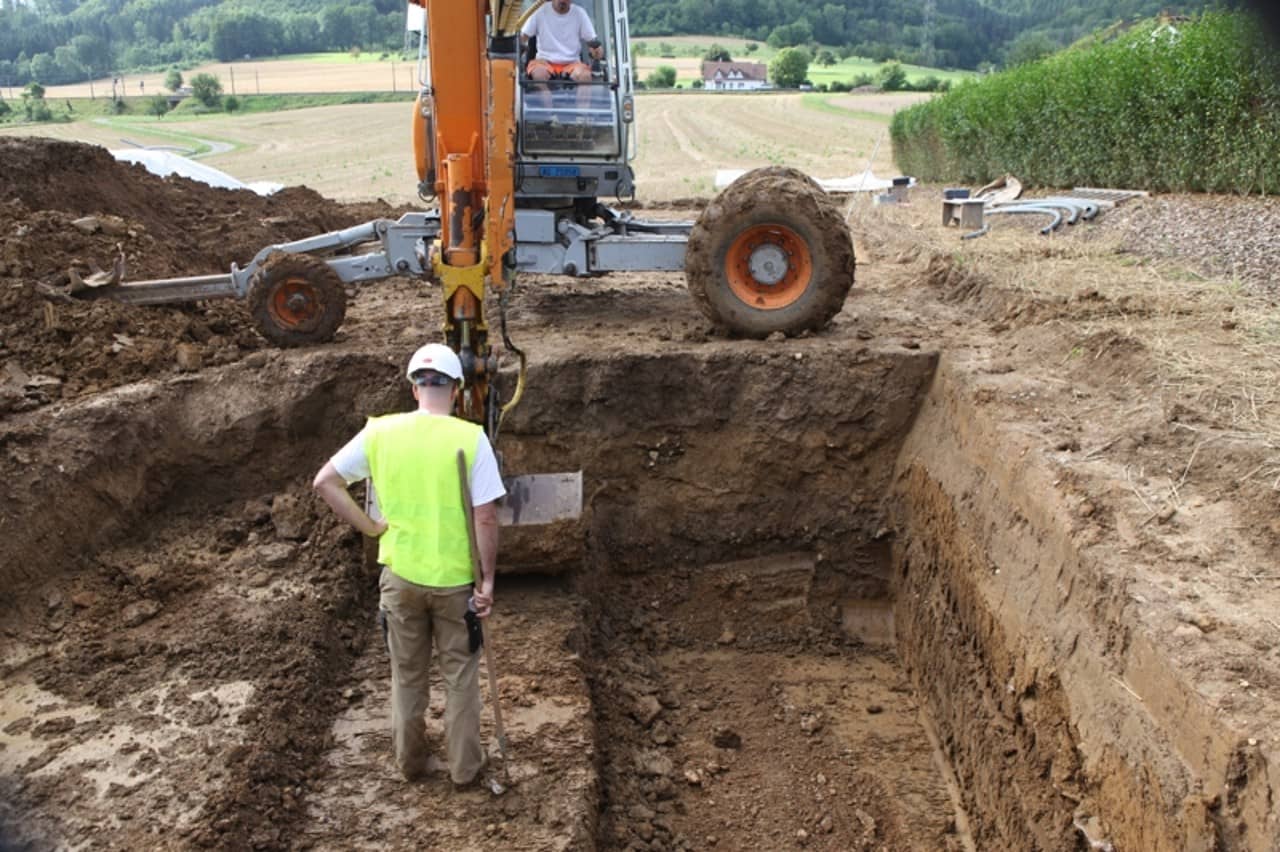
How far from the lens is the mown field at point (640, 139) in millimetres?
25359

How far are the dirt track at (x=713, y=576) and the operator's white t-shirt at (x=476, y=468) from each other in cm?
146

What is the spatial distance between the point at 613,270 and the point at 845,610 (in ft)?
11.0

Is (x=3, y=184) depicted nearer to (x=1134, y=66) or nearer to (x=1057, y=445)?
(x=1057, y=445)

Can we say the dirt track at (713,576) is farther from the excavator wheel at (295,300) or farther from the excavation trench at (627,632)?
the excavator wheel at (295,300)

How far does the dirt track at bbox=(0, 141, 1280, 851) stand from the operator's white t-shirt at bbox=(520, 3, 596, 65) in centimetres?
222

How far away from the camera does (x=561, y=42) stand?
30.0ft

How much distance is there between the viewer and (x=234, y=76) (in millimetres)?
63094

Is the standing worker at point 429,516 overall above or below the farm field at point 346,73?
below

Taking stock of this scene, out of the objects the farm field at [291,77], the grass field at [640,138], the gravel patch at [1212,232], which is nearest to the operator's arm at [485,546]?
the gravel patch at [1212,232]

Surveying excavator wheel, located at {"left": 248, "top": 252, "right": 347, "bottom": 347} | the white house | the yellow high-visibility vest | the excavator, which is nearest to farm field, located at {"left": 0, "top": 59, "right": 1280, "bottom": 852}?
excavator wheel, located at {"left": 248, "top": 252, "right": 347, "bottom": 347}

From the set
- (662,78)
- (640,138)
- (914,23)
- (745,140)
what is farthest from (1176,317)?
(662,78)

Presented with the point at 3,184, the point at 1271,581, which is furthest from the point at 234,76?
the point at 1271,581

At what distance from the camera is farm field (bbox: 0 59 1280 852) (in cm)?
464

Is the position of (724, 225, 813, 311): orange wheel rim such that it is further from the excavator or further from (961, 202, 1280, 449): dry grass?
(961, 202, 1280, 449): dry grass
